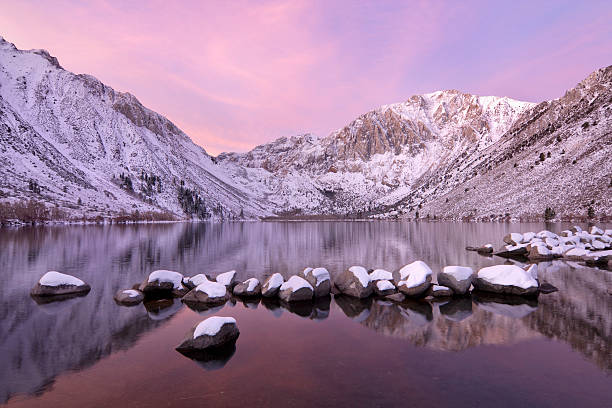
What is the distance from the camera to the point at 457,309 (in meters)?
23.8

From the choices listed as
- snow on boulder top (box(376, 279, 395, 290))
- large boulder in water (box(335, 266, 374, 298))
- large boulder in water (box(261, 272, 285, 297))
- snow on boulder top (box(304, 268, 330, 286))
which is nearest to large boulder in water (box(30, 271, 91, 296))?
large boulder in water (box(261, 272, 285, 297))

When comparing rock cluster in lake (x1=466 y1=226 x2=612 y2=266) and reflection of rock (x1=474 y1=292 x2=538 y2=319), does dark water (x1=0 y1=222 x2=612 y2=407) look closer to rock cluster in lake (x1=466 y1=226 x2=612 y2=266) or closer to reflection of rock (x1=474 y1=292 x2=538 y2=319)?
reflection of rock (x1=474 y1=292 x2=538 y2=319)

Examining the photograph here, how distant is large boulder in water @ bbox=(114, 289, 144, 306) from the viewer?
83.6ft

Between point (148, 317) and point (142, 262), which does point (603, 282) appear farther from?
point (142, 262)

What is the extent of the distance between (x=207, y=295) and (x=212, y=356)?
1034 cm

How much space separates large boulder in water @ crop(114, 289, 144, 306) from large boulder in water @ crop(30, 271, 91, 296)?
4624 mm

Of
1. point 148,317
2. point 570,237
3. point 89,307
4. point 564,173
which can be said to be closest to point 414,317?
point 148,317

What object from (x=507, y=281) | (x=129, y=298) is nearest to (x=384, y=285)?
(x=507, y=281)

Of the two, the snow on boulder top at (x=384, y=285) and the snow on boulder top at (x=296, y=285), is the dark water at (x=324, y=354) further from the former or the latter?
the snow on boulder top at (x=384, y=285)

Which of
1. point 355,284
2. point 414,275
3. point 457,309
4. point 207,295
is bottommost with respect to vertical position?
point 457,309

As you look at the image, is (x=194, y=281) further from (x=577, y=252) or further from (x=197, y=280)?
(x=577, y=252)

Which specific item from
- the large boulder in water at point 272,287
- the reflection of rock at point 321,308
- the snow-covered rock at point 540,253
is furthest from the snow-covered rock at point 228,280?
the snow-covered rock at point 540,253

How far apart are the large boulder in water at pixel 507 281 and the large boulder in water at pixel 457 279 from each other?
58.5 inches

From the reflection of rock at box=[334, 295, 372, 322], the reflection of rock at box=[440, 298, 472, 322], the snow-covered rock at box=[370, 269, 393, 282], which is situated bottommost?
the reflection of rock at box=[334, 295, 372, 322]
